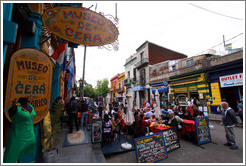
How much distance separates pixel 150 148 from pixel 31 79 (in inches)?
164

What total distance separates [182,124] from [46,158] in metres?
5.98

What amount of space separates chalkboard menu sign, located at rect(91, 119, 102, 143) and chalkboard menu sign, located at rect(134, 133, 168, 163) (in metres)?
1.86

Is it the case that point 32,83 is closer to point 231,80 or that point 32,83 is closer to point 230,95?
point 231,80

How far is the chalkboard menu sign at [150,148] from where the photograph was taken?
11.7 feet

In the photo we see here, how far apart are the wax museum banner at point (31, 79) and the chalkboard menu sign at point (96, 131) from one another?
205cm

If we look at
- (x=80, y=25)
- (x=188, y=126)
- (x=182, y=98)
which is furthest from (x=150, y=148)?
(x=182, y=98)

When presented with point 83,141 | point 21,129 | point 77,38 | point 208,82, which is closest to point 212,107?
point 208,82

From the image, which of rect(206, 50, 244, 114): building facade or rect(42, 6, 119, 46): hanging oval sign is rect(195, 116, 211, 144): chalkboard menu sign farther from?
rect(206, 50, 244, 114): building facade

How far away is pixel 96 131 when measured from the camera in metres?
4.77

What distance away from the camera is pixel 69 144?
4.50 meters

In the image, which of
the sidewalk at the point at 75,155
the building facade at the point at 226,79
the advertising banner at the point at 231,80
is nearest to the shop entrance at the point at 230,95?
the building facade at the point at 226,79

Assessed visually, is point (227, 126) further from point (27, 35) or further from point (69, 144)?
point (27, 35)

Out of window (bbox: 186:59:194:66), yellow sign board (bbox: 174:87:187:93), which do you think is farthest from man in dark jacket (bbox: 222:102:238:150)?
window (bbox: 186:59:194:66)

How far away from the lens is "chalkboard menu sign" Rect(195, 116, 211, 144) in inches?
194
